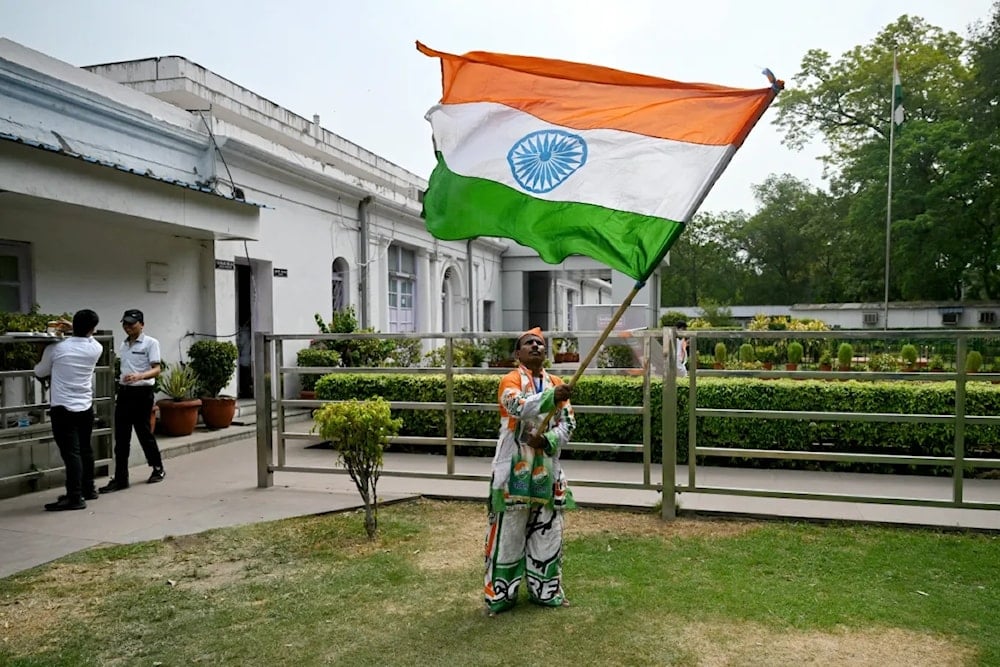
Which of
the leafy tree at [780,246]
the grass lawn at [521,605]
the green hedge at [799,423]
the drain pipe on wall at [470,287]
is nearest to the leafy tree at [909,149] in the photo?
the leafy tree at [780,246]

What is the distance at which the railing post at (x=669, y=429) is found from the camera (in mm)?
5680

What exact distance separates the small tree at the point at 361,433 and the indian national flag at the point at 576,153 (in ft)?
5.67

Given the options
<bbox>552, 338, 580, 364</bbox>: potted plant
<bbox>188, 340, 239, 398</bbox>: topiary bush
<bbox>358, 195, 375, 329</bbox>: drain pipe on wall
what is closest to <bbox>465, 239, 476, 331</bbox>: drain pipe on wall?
<bbox>552, 338, 580, 364</bbox>: potted plant

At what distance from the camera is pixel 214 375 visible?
33.7ft

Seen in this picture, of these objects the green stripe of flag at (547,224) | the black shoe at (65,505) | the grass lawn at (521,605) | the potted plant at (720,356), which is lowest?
the grass lawn at (521,605)

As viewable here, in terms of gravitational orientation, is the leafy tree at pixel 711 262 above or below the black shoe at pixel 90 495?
above

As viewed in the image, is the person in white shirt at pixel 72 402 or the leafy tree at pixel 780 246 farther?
the leafy tree at pixel 780 246

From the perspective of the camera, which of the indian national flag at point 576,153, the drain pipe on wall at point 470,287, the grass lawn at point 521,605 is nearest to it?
the grass lawn at point 521,605

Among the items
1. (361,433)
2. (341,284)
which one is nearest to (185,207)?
(361,433)

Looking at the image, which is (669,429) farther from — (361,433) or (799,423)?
(799,423)

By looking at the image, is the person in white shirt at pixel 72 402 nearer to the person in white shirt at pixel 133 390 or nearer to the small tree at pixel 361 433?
the person in white shirt at pixel 133 390

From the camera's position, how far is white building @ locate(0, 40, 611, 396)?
26.4 ft

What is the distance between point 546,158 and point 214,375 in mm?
7987

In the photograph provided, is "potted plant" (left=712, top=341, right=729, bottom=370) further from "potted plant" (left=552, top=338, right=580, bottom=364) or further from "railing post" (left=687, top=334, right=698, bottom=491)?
"railing post" (left=687, top=334, right=698, bottom=491)
